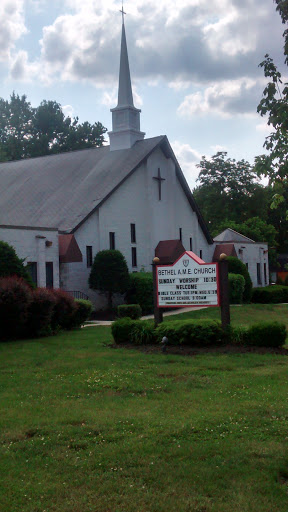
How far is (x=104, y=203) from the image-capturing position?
3238 cm

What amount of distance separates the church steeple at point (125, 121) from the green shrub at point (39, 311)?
20375mm


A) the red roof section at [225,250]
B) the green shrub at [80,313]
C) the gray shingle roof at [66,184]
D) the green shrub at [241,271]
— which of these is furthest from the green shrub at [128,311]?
the red roof section at [225,250]

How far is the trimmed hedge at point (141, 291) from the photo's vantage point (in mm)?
30609

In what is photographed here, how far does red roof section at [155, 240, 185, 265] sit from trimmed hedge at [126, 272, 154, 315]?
4.10 m

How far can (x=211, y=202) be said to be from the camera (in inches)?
2702

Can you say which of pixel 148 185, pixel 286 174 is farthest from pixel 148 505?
pixel 148 185

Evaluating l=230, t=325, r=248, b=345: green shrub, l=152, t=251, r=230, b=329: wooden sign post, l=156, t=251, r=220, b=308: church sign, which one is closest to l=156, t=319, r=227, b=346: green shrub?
l=230, t=325, r=248, b=345: green shrub

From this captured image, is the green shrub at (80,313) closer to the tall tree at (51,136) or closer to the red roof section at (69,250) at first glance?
the red roof section at (69,250)

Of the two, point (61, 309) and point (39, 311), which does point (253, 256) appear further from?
point (39, 311)

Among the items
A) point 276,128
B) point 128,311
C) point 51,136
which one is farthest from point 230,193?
point 276,128

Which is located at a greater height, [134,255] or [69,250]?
[134,255]

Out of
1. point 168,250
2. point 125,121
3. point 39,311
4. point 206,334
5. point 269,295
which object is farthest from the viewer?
point 269,295

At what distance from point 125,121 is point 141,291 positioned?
12.1m

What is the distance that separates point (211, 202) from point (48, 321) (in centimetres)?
5219
